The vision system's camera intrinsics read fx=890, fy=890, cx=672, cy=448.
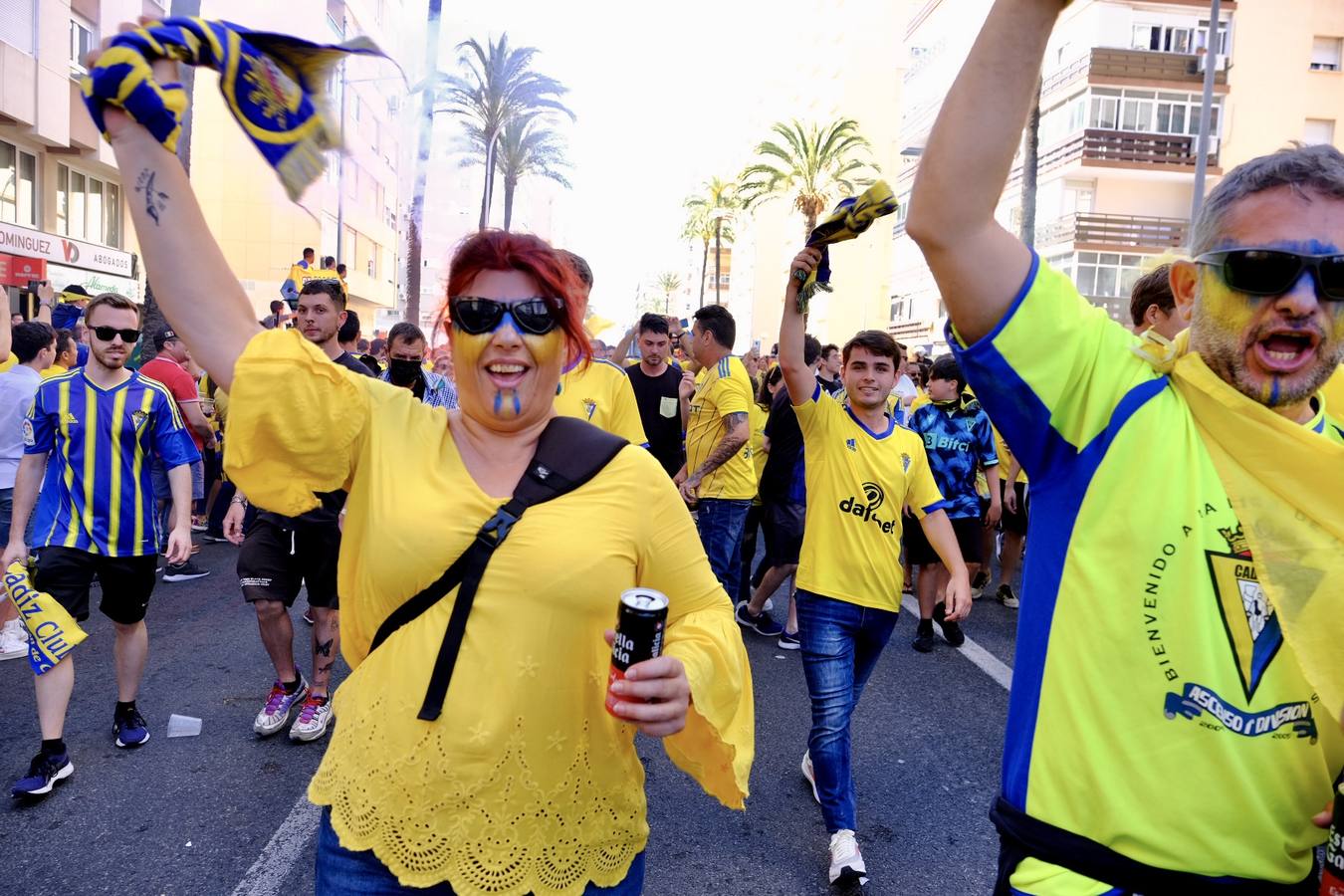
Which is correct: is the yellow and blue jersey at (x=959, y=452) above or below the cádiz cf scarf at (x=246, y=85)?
below

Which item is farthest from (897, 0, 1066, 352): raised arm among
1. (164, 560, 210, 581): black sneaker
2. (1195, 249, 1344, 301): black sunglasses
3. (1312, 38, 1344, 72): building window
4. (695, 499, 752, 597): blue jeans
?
(1312, 38, 1344, 72): building window

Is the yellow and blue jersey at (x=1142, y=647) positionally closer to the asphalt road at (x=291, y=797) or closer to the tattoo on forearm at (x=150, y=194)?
the tattoo on forearm at (x=150, y=194)

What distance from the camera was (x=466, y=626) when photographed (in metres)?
1.84

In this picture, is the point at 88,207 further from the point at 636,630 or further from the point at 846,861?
the point at 636,630

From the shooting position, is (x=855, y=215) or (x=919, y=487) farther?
(x=919, y=487)

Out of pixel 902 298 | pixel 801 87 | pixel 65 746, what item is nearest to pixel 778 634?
pixel 65 746

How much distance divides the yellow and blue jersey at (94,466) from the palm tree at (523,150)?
35182mm

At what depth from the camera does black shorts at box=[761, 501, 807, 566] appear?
6770mm

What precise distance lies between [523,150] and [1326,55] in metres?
31.1

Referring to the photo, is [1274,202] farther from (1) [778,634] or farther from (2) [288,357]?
(1) [778,634]

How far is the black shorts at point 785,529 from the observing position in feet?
22.2

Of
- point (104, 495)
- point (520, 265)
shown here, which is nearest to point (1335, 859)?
point (520, 265)

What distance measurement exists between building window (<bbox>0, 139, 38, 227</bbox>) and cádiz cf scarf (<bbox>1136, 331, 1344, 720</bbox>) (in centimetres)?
2348

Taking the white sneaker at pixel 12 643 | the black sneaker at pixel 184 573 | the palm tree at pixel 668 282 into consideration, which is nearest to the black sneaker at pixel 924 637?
the white sneaker at pixel 12 643
